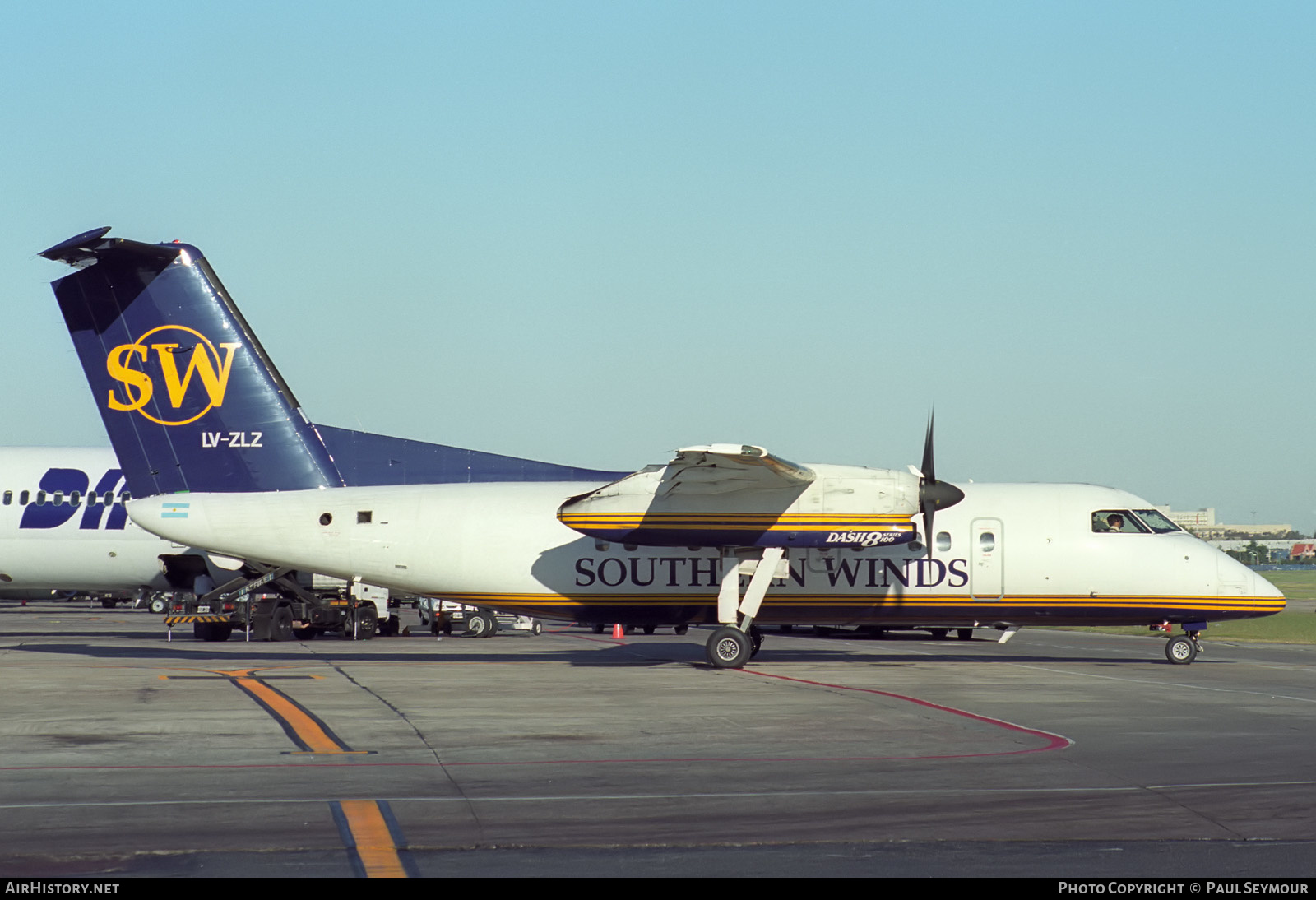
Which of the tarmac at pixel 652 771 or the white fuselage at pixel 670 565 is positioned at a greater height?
the white fuselage at pixel 670 565

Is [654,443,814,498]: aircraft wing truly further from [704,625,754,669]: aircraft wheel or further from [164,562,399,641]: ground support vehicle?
[164,562,399,641]: ground support vehicle

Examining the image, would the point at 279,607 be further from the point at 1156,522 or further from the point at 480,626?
the point at 1156,522

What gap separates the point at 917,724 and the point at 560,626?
109 feet

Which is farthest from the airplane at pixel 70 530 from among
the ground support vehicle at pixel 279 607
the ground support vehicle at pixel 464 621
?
the ground support vehicle at pixel 464 621

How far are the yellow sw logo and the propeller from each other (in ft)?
46.9

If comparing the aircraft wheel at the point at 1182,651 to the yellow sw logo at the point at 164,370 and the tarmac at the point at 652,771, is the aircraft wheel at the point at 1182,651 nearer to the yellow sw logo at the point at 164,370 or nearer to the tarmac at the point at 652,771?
the tarmac at the point at 652,771

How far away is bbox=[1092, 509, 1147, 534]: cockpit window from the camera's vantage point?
976 inches

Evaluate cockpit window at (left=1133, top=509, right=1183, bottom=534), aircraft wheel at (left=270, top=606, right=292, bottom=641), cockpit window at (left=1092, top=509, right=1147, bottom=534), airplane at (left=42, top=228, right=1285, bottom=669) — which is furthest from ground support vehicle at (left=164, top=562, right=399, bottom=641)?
cockpit window at (left=1133, top=509, right=1183, bottom=534)

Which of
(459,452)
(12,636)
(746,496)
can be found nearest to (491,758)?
(746,496)

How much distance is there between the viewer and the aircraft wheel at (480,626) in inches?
1523

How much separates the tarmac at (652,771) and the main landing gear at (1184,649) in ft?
5.82

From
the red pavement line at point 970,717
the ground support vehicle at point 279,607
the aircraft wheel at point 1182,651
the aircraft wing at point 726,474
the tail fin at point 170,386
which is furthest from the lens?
the ground support vehicle at point 279,607

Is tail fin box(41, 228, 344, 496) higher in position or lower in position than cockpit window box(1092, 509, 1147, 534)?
higher
